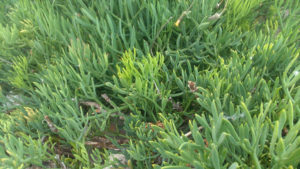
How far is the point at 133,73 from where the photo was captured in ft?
3.52

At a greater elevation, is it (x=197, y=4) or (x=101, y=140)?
(x=197, y=4)

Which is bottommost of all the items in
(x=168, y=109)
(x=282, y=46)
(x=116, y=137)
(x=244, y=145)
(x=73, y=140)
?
(x=116, y=137)

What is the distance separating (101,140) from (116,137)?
84 mm

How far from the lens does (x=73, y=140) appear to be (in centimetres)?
113

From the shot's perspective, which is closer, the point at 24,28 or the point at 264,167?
the point at 264,167

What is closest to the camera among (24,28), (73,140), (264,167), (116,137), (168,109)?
(264,167)

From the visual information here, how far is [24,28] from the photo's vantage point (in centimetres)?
146

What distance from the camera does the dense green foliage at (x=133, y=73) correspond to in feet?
3.56

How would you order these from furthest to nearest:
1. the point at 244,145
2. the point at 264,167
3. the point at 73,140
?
the point at 73,140 → the point at 264,167 → the point at 244,145

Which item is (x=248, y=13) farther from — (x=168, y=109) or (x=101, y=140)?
(x=101, y=140)

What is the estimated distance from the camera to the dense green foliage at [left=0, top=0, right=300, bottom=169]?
108cm

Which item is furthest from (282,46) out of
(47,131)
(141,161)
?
(47,131)

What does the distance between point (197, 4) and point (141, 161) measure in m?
0.79

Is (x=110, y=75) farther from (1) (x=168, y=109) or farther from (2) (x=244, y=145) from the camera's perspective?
(2) (x=244, y=145)
